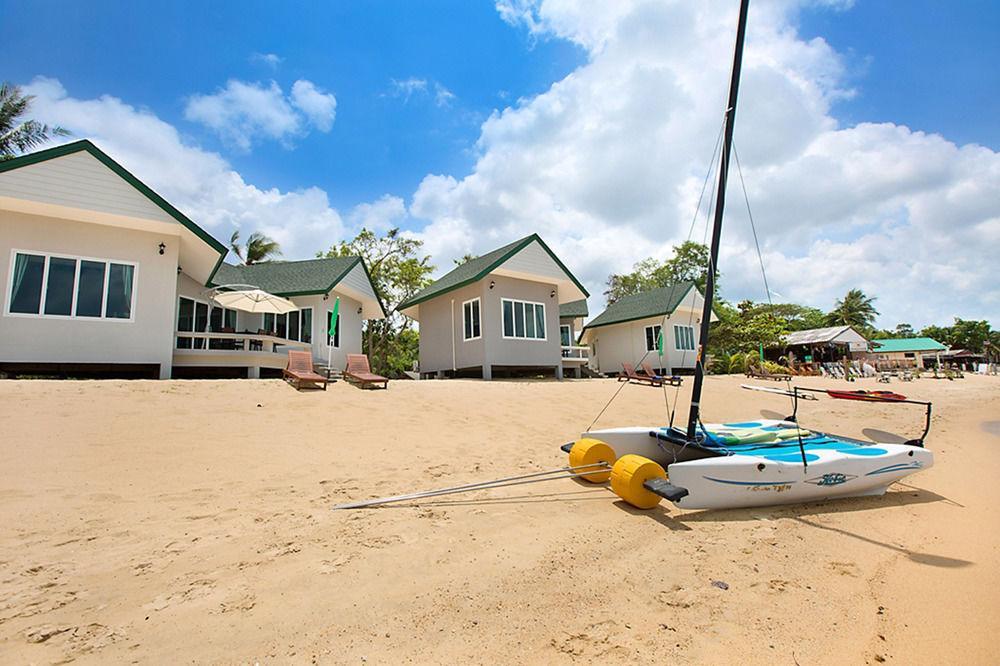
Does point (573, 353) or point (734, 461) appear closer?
point (734, 461)

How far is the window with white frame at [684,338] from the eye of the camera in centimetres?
2638

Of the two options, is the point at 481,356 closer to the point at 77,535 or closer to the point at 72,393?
the point at 72,393

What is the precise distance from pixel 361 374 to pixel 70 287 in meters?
7.01

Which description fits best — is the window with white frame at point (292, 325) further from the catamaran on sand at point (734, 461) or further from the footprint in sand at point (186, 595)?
the footprint in sand at point (186, 595)

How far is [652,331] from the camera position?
26.5 metres

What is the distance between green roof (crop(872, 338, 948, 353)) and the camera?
49381 mm

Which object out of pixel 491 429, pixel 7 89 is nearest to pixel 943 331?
pixel 491 429

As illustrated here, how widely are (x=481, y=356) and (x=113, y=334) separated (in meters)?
10.7

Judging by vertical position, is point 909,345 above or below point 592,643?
above

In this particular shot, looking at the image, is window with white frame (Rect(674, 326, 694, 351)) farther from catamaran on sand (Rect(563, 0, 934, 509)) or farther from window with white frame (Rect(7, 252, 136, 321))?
window with white frame (Rect(7, 252, 136, 321))

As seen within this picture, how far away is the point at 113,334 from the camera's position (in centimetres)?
1127

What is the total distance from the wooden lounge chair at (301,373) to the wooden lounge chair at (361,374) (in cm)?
101

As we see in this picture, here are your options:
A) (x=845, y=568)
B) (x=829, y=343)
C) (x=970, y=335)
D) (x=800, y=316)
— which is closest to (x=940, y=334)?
(x=970, y=335)

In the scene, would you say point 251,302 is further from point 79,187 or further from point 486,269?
point 486,269
